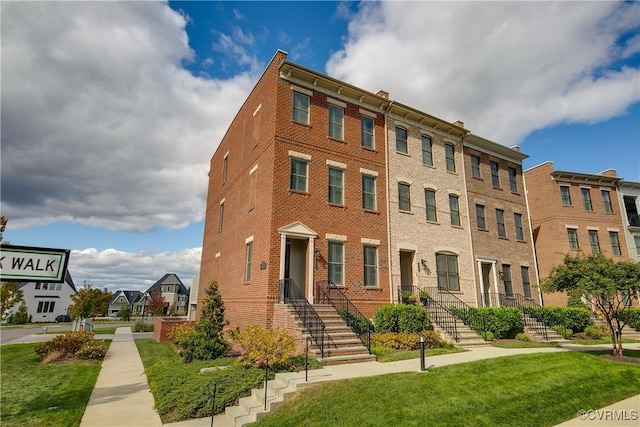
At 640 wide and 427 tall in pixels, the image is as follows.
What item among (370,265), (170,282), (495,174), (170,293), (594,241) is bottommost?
(170,293)

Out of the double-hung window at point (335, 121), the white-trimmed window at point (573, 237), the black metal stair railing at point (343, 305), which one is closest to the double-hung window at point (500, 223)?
the white-trimmed window at point (573, 237)

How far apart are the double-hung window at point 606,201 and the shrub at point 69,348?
35.3 m

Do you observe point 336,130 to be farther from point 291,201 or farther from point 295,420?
point 295,420

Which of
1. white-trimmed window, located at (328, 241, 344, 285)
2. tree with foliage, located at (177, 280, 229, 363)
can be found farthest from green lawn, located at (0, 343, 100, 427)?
white-trimmed window, located at (328, 241, 344, 285)

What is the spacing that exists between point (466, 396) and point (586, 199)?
27.2 metres

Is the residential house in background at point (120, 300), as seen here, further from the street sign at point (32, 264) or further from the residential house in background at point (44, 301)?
the street sign at point (32, 264)

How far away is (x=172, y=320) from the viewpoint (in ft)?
67.4

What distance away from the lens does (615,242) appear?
2720 cm

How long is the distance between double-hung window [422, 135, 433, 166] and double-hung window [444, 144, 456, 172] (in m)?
1.27

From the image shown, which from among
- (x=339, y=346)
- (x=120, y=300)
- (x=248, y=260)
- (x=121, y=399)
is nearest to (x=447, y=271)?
(x=339, y=346)

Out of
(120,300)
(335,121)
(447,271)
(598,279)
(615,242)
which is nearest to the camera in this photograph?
(598,279)

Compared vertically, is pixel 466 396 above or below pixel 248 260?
below

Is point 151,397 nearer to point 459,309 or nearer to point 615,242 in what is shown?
point 459,309

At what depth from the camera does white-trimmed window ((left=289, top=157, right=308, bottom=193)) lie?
581 inches
